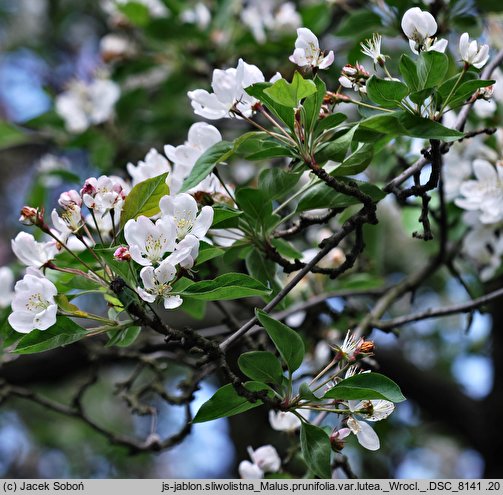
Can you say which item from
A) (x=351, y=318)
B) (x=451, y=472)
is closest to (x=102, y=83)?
(x=351, y=318)

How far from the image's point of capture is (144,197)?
3.09ft

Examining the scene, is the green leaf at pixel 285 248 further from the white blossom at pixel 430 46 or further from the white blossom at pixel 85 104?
the white blossom at pixel 85 104

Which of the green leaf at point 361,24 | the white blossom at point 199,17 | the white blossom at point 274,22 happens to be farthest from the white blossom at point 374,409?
the white blossom at point 199,17

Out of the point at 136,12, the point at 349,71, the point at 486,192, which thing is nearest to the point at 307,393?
the point at 349,71

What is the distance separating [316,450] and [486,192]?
0.61 m

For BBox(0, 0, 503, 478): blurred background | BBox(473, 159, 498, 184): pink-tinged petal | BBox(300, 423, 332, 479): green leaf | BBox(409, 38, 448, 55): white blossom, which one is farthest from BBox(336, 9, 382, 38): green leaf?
BBox(300, 423, 332, 479): green leaf

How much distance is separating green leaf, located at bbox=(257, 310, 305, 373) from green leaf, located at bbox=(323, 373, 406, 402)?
0.07m

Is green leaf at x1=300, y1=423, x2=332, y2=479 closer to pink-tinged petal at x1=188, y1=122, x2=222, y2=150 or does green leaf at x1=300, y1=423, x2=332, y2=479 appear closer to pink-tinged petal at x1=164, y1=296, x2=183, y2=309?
pink-tinged petal at x1=164, y1=296, x2=183, y2=309

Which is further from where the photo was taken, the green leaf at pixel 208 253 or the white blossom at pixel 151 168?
the white blossom at pixel 151 168

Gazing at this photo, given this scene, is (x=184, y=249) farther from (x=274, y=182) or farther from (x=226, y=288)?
(x=274, y=182)

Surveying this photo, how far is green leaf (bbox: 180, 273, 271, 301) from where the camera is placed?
2.87 feet

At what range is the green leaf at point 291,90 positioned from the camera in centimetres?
87

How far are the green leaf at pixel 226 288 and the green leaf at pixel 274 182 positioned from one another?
164 millimetres

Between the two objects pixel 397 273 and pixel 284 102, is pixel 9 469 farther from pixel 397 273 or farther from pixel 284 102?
pixel 284 102
